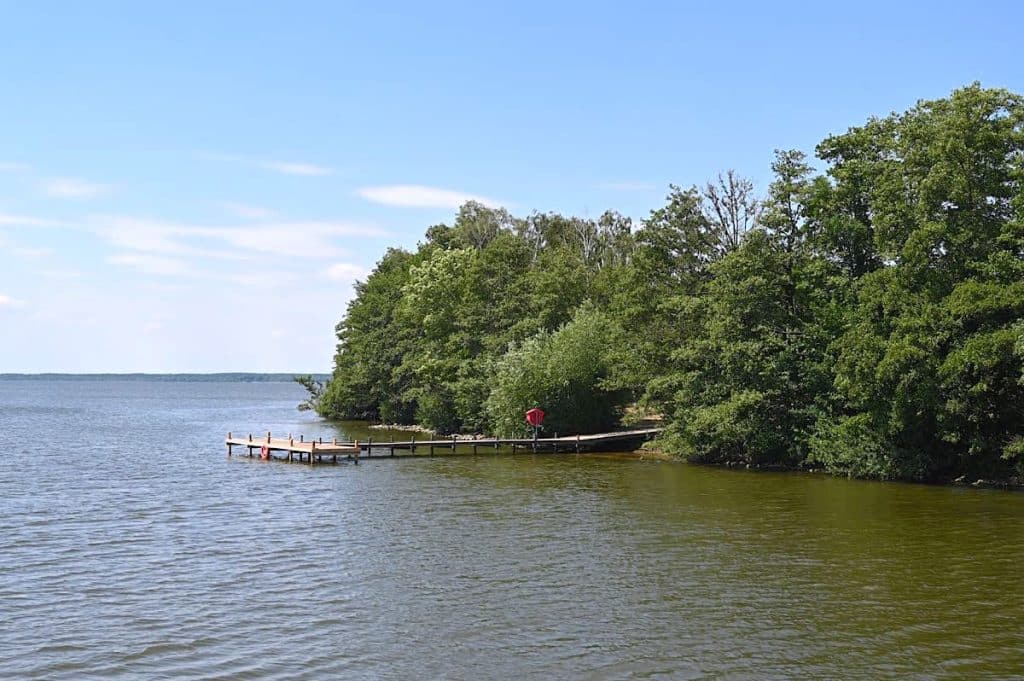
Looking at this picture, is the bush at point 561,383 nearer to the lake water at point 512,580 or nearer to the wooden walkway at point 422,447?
the wooden walkway at point 422,447

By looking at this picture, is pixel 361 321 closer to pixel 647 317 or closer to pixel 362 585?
pixel 647 317

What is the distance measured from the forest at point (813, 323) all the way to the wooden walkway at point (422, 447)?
1811 millimetres

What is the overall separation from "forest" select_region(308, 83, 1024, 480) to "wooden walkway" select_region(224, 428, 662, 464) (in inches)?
71.3

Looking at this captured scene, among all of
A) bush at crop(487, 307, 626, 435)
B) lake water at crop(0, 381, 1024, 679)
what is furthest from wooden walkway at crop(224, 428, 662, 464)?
lake water at crop(0, 381, 1024, 679)

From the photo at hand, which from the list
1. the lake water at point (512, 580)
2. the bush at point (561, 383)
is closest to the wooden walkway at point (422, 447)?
the bush at point (561, 383)

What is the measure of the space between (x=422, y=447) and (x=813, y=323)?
2752cm

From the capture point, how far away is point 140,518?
33.5 metres

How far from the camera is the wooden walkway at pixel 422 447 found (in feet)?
179

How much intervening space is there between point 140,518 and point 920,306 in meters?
32.4

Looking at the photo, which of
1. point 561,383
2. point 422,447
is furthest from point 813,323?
point 422,447

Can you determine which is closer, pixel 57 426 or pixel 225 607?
pixel 225 607

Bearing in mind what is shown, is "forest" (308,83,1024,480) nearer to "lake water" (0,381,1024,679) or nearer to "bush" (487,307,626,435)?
"bush" (487,307,626,435)

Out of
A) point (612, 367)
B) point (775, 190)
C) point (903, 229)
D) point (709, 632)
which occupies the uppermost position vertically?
point (775, 190)

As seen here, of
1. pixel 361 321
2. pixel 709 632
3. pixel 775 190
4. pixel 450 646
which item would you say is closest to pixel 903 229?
pixel 775 190
